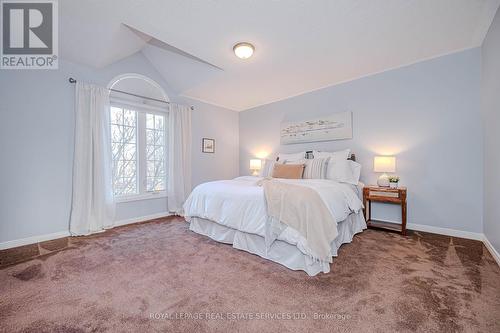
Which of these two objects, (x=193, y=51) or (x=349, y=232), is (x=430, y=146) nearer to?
(x=349, y=232)

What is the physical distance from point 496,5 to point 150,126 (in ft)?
15.2

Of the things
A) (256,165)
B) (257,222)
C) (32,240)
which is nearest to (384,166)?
(257,222)

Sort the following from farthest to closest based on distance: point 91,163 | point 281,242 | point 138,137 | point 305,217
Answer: point 138,137
point 91,163
point 281,242
point 305,217

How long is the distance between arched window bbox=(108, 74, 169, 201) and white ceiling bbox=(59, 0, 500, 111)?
515 millimetres

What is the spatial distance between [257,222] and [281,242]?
Result: 0.30 meters

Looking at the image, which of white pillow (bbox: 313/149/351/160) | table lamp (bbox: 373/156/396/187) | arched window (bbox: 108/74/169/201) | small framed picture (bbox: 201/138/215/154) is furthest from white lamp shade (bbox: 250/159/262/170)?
table lamp (bbox: 373/156/396/187)

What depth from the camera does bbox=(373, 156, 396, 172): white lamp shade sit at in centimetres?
297

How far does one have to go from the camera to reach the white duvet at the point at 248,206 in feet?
6.95

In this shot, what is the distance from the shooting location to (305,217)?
1.90 metres

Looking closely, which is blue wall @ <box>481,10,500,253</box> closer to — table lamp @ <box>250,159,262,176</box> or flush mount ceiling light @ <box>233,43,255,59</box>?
flush mount ceiling light @ <box>233,43,255,59</box>

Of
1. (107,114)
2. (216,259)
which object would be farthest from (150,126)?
(216,259)

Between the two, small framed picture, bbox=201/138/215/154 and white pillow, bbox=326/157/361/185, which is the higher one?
small framed picture, bbox=201/138/215/154

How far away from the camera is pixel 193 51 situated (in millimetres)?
2930

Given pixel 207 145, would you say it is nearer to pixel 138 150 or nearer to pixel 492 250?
pixel 138 150
